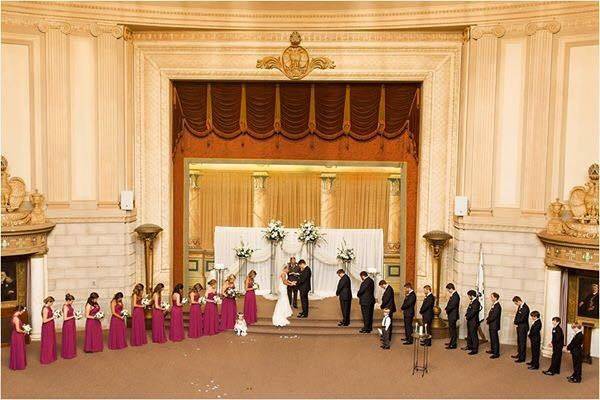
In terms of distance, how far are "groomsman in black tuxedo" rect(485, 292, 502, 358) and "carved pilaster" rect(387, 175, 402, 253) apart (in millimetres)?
4674

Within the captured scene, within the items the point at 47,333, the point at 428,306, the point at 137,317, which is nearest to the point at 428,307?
the point at 428,306

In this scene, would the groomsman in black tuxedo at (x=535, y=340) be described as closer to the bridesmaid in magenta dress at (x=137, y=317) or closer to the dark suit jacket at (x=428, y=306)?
the dark suit jacket at (x=428, y=306)

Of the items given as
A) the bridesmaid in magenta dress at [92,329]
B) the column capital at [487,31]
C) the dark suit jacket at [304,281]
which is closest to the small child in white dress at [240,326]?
the dark suit jacket at [304,281]

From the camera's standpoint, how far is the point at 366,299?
1429 cm

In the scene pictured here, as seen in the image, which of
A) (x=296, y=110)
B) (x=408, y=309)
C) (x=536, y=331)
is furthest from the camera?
(x=296, y=110)

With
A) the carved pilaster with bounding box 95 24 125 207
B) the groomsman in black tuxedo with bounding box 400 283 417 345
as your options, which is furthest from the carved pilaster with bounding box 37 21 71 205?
the groomsman in black tuxedo with bounding box 400 283 417 345

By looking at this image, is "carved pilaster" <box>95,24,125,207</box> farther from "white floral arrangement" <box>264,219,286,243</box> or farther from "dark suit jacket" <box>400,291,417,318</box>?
"dark suit jacket" <box>400,291,417,318</box>

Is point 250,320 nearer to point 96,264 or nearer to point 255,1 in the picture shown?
point 96,264

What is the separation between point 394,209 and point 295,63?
4.72m

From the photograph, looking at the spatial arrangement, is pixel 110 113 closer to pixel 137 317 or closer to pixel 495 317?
pixel 137 317

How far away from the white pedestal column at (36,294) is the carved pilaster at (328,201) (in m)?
7.10

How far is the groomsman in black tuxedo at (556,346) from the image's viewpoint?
11875 mm

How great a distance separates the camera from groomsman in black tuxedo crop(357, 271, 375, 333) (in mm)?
14203

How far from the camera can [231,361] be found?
41.8 ft
